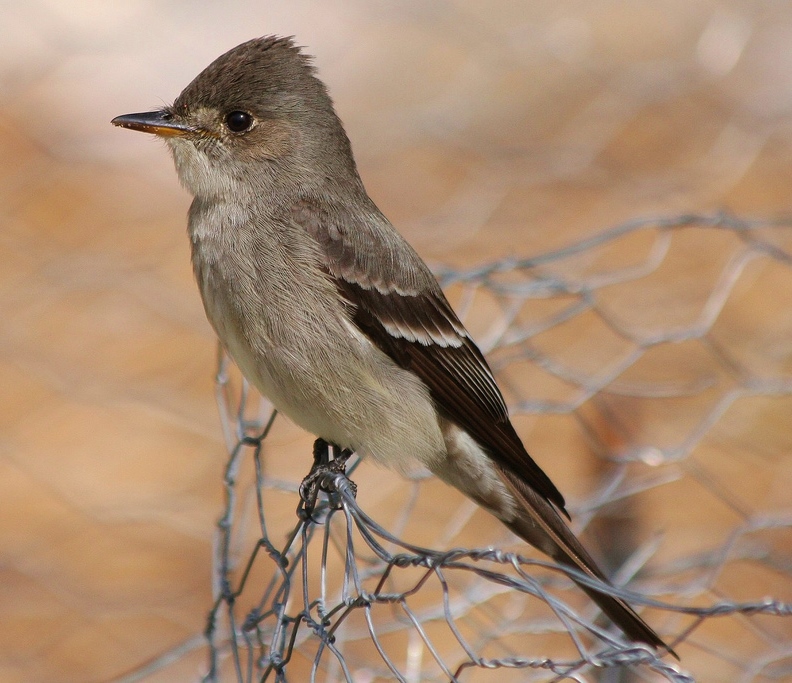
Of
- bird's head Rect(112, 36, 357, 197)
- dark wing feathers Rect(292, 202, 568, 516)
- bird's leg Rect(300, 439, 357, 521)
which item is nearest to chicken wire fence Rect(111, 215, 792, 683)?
bird's leg Rect(300, 439, 357, 521)

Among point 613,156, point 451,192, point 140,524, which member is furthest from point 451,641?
point 613,156

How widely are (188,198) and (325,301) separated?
2.52m

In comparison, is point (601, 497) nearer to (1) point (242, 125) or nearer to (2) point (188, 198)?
(1) point (242, 125)

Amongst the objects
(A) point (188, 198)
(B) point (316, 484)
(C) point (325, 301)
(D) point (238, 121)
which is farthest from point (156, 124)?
(A) point (188, 198)

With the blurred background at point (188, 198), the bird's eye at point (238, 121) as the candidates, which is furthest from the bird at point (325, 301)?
the blurred background at point (188, 198)

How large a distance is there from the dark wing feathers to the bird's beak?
23 centimetres

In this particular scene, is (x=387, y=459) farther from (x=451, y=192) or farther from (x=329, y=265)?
(x=451, y=192)

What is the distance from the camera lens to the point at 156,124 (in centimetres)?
162

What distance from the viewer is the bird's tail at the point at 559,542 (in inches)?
55.7

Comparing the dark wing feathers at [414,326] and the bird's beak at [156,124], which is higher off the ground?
the bird's beak at [156,124]

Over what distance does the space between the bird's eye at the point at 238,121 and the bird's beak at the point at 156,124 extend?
0.06 meters

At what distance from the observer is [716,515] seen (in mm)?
2469

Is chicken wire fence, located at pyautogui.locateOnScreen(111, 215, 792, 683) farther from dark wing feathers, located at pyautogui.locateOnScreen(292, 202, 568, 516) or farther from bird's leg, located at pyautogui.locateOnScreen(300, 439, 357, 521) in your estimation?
dark wing feathers, located at pyautogui.locateOnScreen(292, 202, 568, 516)

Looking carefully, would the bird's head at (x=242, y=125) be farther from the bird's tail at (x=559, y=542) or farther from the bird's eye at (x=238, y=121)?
the bird's tail at (x=559, y=542)
